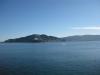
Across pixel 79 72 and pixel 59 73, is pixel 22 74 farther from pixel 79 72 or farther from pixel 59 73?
pixel 79 72

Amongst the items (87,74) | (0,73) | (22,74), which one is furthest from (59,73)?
(0,73)

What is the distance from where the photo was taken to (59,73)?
27.8m

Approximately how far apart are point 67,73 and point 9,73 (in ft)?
34.8

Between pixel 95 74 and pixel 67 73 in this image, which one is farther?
pixel 67 73

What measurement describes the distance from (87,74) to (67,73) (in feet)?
11.5

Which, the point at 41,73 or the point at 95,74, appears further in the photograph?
the point at 41,73

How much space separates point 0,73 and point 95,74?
17069 millimetres

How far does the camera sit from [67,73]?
1079 inches

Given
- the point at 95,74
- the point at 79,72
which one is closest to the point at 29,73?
the point at 79,72

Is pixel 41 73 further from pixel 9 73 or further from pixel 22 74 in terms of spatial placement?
pixel 9 73

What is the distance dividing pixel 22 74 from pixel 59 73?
6.64m

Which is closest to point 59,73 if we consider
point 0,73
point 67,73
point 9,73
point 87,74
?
point 67,73

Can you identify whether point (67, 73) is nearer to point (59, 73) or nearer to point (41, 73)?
point (59, 73)

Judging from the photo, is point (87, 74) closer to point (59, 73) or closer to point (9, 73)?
point (59, 73)
